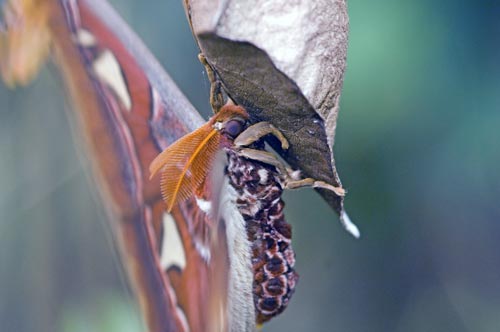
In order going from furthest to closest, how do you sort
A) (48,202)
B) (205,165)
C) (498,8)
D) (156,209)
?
1. (48,202)
2. (498,8)
3. (156,209)
4. (205,165)

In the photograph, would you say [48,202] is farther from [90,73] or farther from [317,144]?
[317,144]

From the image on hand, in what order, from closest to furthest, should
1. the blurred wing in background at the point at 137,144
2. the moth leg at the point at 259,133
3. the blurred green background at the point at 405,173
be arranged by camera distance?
the moth leg at the point at 259,133, the blurred wing in background at the point at 137,144, the blurred green background at the point at 405,173

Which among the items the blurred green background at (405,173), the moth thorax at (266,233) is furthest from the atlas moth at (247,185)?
the blurred green background at (405,173)

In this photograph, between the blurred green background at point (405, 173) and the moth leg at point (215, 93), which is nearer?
the moth leg at point (215, 93)

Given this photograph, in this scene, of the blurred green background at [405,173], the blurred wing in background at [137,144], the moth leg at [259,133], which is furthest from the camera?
the blurred green background at [405,173]

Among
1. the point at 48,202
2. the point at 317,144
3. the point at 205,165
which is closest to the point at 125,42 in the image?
the point at 205,165

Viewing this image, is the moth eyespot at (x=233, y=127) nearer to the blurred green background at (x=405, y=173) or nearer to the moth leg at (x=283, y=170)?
the moth leg at (x=283, y=170)

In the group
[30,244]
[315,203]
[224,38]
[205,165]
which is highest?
[224,38]
